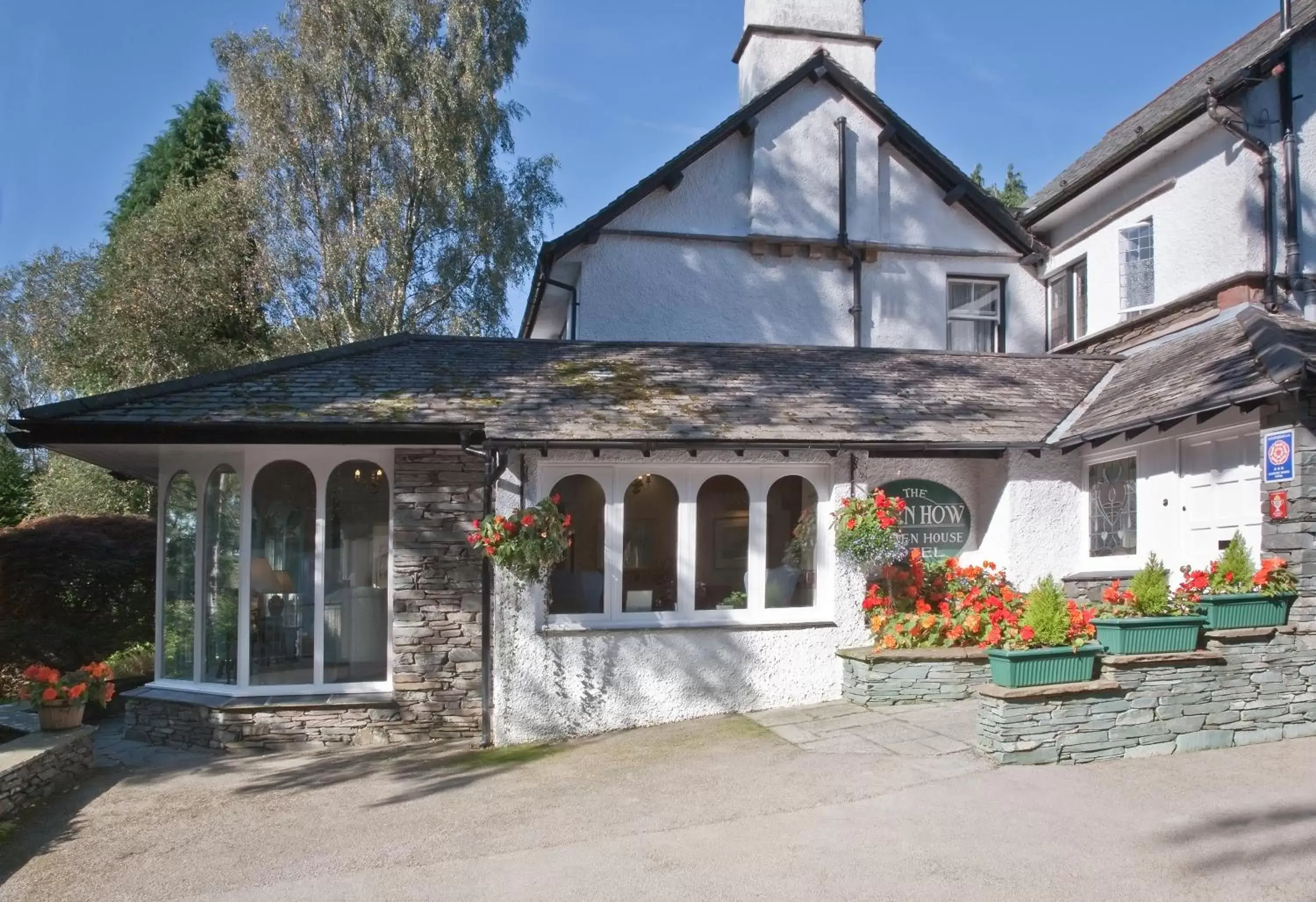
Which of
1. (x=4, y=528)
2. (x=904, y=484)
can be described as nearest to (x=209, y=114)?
(x=4, y=528)

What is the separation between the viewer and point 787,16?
56.6 ft

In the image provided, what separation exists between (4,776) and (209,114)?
24743 mm

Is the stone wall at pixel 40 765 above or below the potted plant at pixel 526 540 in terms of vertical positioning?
below

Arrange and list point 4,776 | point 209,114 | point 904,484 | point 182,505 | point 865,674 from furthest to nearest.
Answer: point 209,114 < point 904,484 < point 182,505 < point 865,674 < point 4,776

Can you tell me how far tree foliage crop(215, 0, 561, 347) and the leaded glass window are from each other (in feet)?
49.1

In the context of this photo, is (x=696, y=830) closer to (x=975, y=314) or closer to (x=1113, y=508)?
(x=1113, y=508)

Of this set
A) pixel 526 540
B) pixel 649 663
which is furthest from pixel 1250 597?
pixel 526 540

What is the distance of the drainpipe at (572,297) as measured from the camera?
15805 millimetres

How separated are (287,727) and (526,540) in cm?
292

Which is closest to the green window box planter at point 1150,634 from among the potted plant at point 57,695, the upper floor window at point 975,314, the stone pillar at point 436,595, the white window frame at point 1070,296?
the stone pillar at point 436,595

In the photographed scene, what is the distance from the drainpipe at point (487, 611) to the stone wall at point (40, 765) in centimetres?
331

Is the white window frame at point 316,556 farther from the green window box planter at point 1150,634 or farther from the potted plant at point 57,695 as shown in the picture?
the green window box planter at point 1150,634

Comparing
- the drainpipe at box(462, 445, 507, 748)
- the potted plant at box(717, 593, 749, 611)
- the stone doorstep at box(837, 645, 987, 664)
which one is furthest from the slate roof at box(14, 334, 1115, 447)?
the stone doorstep at box(837, 645, 987, 664)

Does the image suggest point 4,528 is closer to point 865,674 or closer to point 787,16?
point 865,674
